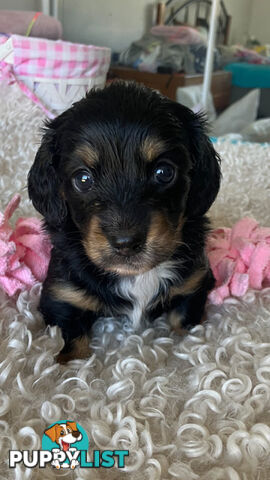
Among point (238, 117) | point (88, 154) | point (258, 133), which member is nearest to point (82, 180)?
point (88, 154)

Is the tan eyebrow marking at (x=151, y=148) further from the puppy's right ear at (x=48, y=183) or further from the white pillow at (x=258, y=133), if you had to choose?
the white pillow at (x=258, y=133)

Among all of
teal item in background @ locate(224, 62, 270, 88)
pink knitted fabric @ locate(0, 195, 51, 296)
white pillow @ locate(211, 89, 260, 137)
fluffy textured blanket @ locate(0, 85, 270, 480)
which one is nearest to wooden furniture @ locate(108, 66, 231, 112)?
white pillow @ locate(211, 89, 260, 137)

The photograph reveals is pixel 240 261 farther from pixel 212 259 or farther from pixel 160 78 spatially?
pixel 160 78

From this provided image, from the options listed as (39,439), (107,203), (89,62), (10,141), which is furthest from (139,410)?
(89,62)

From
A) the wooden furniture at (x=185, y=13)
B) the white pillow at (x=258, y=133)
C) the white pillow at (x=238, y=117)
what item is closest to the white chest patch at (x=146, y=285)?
the white pillow at (x=258, y=133)

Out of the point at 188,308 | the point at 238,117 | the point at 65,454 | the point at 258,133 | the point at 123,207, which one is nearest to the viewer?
the point at 65,454
